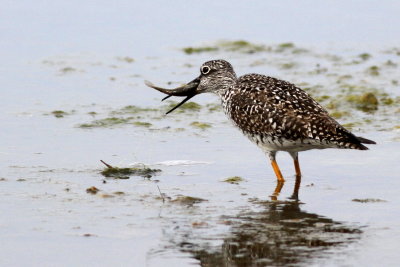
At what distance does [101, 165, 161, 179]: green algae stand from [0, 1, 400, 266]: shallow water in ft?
0.34

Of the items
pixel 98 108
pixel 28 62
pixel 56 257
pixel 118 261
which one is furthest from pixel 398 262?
pixel 28 62

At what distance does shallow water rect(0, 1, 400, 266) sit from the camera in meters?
8.52

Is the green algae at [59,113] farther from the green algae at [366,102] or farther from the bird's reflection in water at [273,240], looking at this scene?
the bird's reflection in water at [273,240]

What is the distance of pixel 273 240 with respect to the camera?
8625mm

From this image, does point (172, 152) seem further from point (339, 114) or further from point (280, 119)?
point (339, 114)

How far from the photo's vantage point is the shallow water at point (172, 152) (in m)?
8.52

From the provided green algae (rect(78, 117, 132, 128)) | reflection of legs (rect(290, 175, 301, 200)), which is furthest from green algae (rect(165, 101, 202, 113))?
reflection of legs (rect(290, 175, 301, 200))

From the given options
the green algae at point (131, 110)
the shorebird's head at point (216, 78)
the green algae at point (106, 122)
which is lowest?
the green algae at point (106, 122)

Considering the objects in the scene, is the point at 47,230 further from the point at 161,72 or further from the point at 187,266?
the point at 161,72

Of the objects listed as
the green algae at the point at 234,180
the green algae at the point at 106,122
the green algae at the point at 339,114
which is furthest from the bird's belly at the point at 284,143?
the green algae at the point at 339,114

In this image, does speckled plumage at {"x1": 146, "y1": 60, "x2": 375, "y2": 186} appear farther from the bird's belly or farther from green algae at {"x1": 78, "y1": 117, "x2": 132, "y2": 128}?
green algae at {"x1": 78, "y1": 117, "x2": 132, "y2": 128}

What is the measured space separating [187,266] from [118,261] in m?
0.60

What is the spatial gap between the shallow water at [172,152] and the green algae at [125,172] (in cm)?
10

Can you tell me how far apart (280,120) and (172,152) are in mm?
1752
